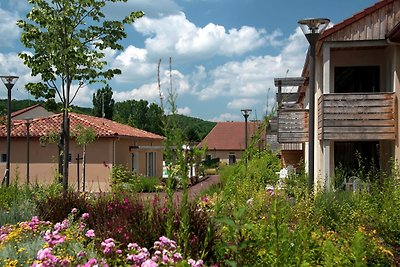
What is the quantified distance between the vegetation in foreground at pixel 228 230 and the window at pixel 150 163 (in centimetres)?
2298

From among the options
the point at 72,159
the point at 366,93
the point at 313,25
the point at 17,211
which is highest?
the point at 313,25

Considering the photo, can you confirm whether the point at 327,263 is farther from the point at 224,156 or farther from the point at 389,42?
the point at 224,156

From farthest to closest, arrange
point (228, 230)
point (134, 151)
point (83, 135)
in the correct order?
point (134, 151)
point (83, 135)
point (228, 230)

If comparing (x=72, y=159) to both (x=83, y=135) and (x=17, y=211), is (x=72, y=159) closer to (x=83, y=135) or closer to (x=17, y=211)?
(x=83, y=135)

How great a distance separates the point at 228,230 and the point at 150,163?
29636 millimetres

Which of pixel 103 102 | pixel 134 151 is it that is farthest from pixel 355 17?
pixel 103 102

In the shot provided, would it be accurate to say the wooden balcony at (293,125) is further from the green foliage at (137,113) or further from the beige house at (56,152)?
the green foliage at (137,113)

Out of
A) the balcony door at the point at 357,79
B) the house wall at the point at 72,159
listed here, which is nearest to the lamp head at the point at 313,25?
the balcony door at the point at 357,79

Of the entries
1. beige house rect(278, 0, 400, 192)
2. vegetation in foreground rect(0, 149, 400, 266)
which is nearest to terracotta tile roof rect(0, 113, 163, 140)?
beige house rect(278, 0, 400, 192)

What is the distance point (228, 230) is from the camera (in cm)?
442

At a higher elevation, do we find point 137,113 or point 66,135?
point 137,113

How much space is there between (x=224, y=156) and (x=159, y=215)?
54.1m

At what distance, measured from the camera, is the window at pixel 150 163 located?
108ft

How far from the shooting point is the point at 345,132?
13117 mm
